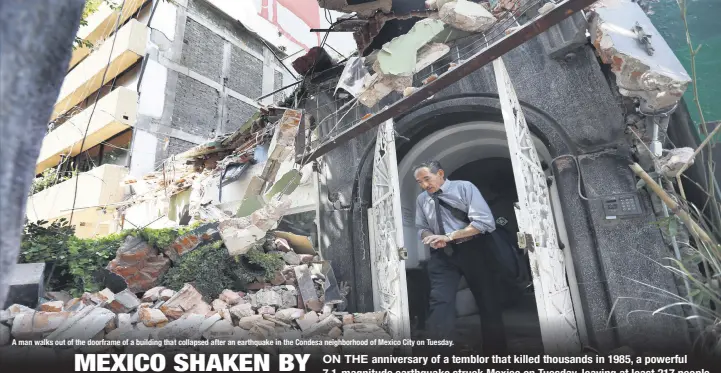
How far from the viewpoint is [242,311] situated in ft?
15.3

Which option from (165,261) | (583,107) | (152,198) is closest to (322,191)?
(165,261)

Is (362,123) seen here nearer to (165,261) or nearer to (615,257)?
(615,257)

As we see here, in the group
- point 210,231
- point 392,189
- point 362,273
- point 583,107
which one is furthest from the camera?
point 210,231

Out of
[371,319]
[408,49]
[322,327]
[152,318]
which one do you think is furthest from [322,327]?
[408,49]

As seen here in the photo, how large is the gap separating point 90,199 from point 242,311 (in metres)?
11.3

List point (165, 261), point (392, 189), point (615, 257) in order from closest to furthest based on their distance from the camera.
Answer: point (615, 257) → point (392, 189) → point (165, 261)

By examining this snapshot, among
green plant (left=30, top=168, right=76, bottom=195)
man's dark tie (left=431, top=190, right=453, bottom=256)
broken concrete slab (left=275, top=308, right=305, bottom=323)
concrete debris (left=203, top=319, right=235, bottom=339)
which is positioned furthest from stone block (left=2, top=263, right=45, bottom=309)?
green plant (left=30, top=168, right=76, bottom=195)

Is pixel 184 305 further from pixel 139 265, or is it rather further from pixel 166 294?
pixel 139 265

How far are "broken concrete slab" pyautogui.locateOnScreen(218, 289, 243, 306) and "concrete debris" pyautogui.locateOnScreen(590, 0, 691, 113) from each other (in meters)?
5.52

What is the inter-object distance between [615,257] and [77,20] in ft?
14.4

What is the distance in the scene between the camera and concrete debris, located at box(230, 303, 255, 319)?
460 cm

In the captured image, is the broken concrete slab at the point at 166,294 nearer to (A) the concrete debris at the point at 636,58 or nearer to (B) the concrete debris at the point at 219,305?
(B) the concrete debris at the point at 219,305

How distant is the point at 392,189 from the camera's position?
4.37 m

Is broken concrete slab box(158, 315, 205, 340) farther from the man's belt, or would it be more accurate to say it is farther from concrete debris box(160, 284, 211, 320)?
the man's belt
